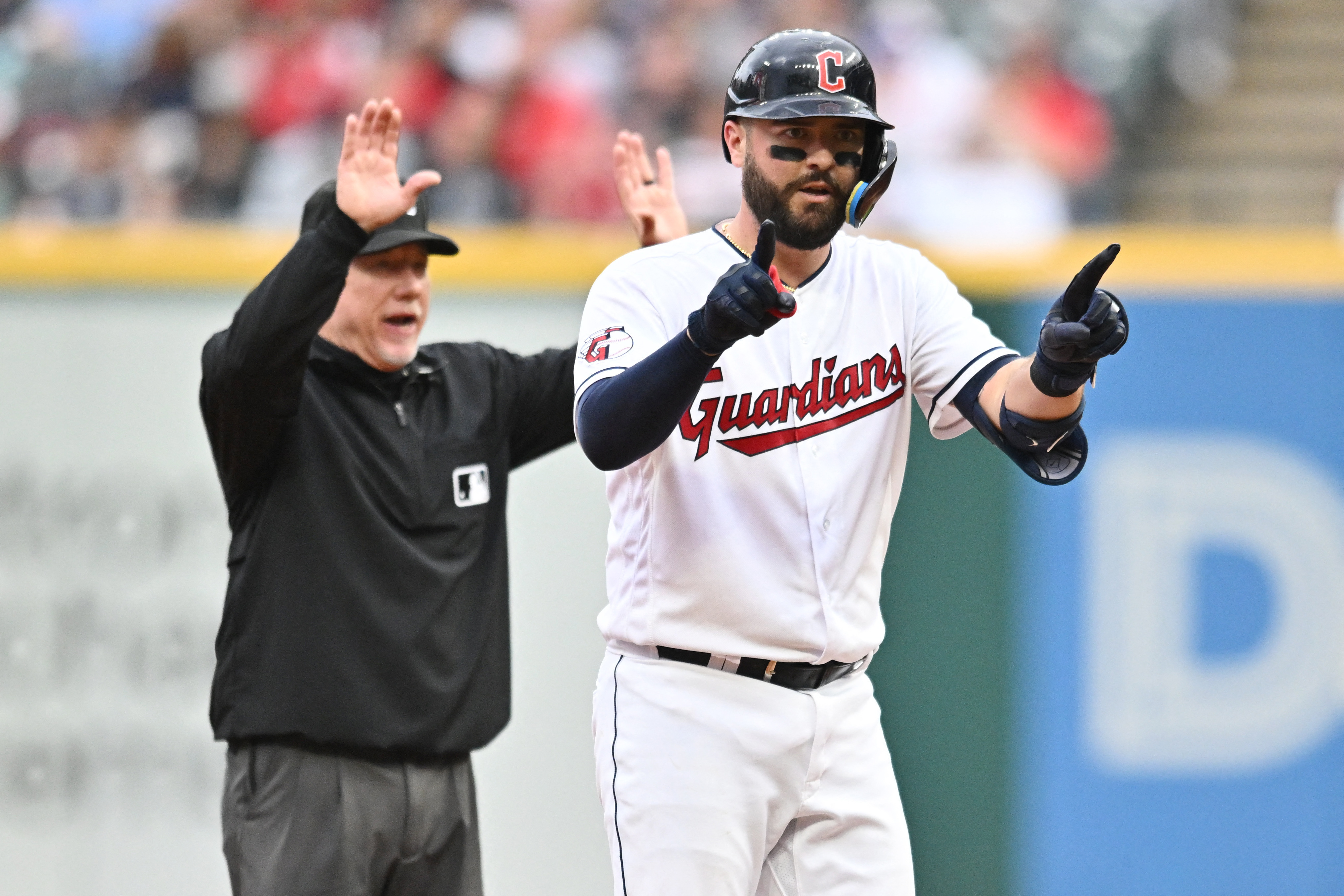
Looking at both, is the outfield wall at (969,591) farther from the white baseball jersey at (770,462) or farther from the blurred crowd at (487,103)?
the blurred crowd at (487,103)

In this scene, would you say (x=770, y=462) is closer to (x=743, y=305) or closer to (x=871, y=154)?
(x=743, y=305)

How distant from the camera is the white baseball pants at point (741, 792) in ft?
9.23

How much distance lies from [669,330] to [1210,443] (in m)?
2.35

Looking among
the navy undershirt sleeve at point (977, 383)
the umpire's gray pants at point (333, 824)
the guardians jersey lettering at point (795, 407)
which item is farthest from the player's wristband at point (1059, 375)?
the umpire's gray pants at point (333, 824)

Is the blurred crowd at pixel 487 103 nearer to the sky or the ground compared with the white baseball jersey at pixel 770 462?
nearer to the sky

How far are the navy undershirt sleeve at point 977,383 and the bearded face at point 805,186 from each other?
0.35m

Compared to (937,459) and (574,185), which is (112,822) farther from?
(574,185)

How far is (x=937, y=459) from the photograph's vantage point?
477 cm

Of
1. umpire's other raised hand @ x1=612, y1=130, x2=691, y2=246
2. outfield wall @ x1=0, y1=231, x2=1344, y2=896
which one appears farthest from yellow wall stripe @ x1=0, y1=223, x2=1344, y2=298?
umpire's other raised hand @ x1=612, y1=130, x2=691, y2=246

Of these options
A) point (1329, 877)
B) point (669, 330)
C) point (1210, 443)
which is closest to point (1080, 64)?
point (1210, 443)

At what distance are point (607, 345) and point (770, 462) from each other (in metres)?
0.34

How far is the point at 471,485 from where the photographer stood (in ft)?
11.3

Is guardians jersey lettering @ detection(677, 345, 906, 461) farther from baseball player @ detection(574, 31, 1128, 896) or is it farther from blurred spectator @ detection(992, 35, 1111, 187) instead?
blurred spectator @ detection(992, 35, 1111, 187)

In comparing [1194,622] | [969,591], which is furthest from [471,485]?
[1194,622]
